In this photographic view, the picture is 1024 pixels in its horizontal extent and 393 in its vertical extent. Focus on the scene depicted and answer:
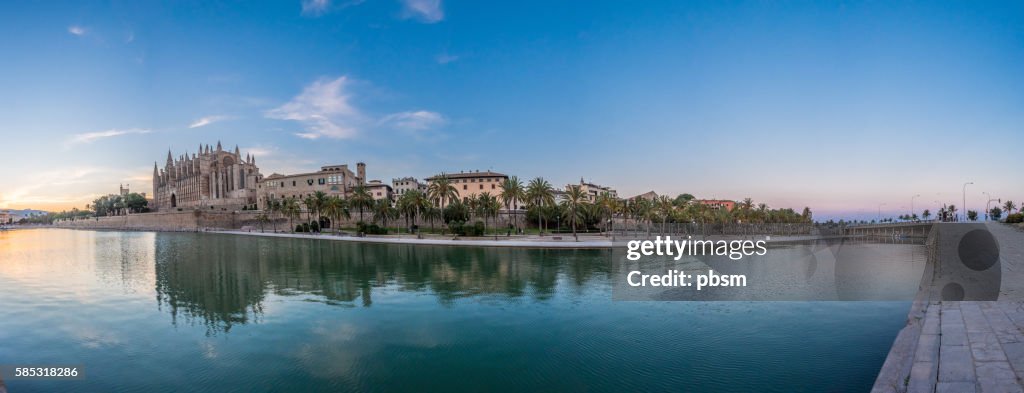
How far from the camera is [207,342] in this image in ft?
54.0

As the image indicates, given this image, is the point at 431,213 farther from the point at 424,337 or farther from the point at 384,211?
the point at 424,337

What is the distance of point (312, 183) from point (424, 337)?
11862 cm

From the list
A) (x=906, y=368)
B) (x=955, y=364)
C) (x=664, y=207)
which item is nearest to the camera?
(x=955, y=364)

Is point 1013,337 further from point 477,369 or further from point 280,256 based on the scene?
point 280,256

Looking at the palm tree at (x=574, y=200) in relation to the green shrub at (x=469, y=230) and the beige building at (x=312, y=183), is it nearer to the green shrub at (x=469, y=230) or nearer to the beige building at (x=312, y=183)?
the green shrub at (x=469, y=230)

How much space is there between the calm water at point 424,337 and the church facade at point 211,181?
122794 mm

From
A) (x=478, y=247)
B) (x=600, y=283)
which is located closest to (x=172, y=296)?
(x=600, y=283)

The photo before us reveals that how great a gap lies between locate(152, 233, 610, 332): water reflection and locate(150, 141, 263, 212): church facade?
4072 inches

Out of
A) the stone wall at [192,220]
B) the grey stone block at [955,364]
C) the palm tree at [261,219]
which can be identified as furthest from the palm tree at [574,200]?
the stone wall at [192,220]

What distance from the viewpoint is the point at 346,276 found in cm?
3281

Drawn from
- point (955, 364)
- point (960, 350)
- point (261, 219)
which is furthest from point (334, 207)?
point (955, 364)

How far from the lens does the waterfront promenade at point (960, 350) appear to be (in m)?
10.7

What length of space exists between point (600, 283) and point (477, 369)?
17.0 m

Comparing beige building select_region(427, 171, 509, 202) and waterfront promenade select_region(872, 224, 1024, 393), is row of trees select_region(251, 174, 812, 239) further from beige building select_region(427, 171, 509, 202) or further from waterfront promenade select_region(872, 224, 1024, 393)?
waterfront promenade select_region(872, 224, 1024, 393)
